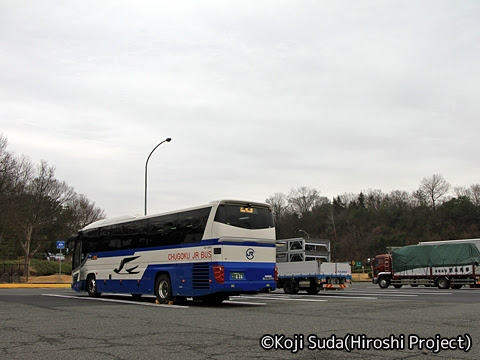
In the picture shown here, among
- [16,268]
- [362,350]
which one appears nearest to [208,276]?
[362,350]

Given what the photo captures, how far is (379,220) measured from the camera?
108m

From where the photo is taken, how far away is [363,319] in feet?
38.0

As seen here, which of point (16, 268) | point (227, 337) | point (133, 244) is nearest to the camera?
point (227, 337)

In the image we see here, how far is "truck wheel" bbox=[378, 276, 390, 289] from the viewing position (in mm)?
39000

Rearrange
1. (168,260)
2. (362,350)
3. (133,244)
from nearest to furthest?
(362,350) < (168,260) < (133,244)

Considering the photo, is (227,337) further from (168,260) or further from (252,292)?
(168,260)

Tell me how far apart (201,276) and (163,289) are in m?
2.29

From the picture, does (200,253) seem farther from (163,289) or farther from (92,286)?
(92,286)

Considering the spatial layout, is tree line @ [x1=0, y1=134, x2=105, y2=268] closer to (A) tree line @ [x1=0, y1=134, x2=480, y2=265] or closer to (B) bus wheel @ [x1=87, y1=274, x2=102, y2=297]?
(A) tree line @ [x1=0, y1=134, x2=480, y2=265]

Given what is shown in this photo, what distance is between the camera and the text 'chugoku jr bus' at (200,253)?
52.9 ft

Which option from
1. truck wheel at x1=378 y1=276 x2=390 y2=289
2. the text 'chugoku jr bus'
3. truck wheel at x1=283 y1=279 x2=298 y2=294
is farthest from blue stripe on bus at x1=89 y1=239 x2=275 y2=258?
truck wheel at x1=378 y1=276 x2=390 y2=289

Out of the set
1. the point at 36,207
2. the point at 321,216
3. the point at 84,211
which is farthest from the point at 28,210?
the point at 321,216

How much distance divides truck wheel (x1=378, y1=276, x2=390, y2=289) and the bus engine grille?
2608 cm

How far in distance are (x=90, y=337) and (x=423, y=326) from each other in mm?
6369
